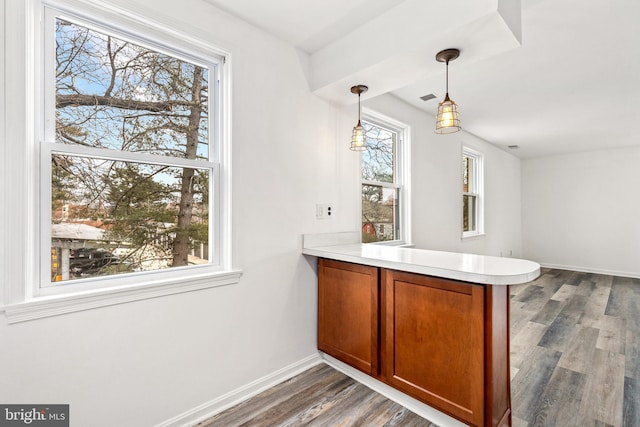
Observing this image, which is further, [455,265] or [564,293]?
[564,293]

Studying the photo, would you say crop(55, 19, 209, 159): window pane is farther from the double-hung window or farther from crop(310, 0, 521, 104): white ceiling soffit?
crop(310, 0, 521, 104): white ceiling soffit

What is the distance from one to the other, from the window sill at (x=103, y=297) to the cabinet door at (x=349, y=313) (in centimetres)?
77

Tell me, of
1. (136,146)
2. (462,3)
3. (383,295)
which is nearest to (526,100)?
(462,3)

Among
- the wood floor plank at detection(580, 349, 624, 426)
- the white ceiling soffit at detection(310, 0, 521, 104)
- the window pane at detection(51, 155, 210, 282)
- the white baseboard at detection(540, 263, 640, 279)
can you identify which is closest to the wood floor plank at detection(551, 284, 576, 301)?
the white baseboard at detection(540, 263, 640, 279)

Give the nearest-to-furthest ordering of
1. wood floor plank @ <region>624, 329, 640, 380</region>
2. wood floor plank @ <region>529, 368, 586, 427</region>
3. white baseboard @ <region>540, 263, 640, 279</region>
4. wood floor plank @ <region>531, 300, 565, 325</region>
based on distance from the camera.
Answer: wood floor plank @ <region>529, 368, 586, 427</region>
wood floor plank @ <region>624, 329, 640, 380</region>
wood floor plank @ <region>531, 300, 565, 325</region>
white baseboard @ <region>540, 263, 640, 279</region>

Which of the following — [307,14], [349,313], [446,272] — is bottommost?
[349,313]

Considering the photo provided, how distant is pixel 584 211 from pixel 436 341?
21.9 ft

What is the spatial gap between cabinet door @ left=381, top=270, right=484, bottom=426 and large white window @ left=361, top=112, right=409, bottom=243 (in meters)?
1.29

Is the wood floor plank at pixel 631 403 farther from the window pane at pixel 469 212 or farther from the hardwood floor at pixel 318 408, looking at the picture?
the window pane at pixel 469 212

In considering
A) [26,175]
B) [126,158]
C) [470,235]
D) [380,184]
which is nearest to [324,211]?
[380,184]

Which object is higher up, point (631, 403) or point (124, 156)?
point (124, 156)

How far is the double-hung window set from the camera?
1.45 meters

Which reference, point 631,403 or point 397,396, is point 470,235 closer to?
point 631,403

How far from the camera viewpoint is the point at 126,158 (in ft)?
5.31
